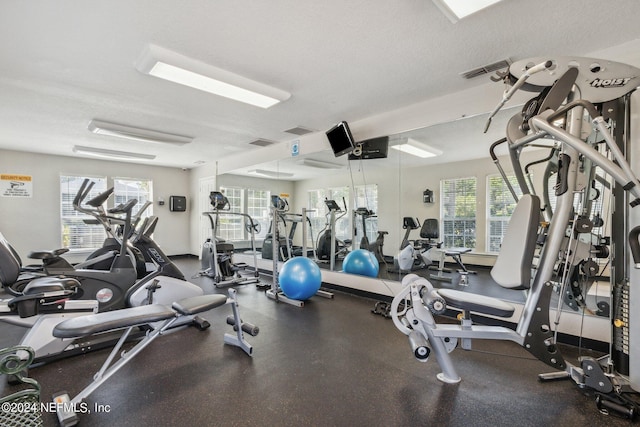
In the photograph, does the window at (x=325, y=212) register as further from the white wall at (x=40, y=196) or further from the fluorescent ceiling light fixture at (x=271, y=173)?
the white wall at (x=40, y=196)

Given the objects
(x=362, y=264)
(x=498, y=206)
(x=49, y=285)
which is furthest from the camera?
(x=362, y=264)

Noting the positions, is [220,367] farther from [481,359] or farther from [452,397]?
[481,359]

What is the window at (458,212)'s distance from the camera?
4.53m

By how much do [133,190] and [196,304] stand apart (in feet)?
21.9

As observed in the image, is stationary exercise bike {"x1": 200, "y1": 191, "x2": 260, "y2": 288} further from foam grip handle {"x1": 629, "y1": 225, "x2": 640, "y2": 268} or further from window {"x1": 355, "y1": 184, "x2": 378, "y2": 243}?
foam grip handle {"x1": 629, "y1": 225, "x2": 640, "y2": 268}

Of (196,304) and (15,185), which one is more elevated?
(15,185)

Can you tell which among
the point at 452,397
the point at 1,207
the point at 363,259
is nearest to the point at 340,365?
the point at 452,397

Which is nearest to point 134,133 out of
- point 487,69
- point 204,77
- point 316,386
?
point 204,77

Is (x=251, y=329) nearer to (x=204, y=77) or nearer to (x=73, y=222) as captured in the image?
(x=204, y=77)

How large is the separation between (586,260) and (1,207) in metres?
8.97

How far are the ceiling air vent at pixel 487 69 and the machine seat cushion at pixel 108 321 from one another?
10.8 ft

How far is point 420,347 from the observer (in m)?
1.89

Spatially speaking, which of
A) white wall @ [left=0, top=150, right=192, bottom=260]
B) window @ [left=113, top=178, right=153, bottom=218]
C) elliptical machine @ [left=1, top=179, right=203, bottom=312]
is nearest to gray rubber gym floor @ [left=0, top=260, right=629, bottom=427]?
elliptical machine @ [left=1, top=179, right=203, bottom=312]

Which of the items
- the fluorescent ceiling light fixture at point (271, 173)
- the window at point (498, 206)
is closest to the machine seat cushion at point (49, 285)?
the fluorescent ceiling light fixture at point (271, 173)
